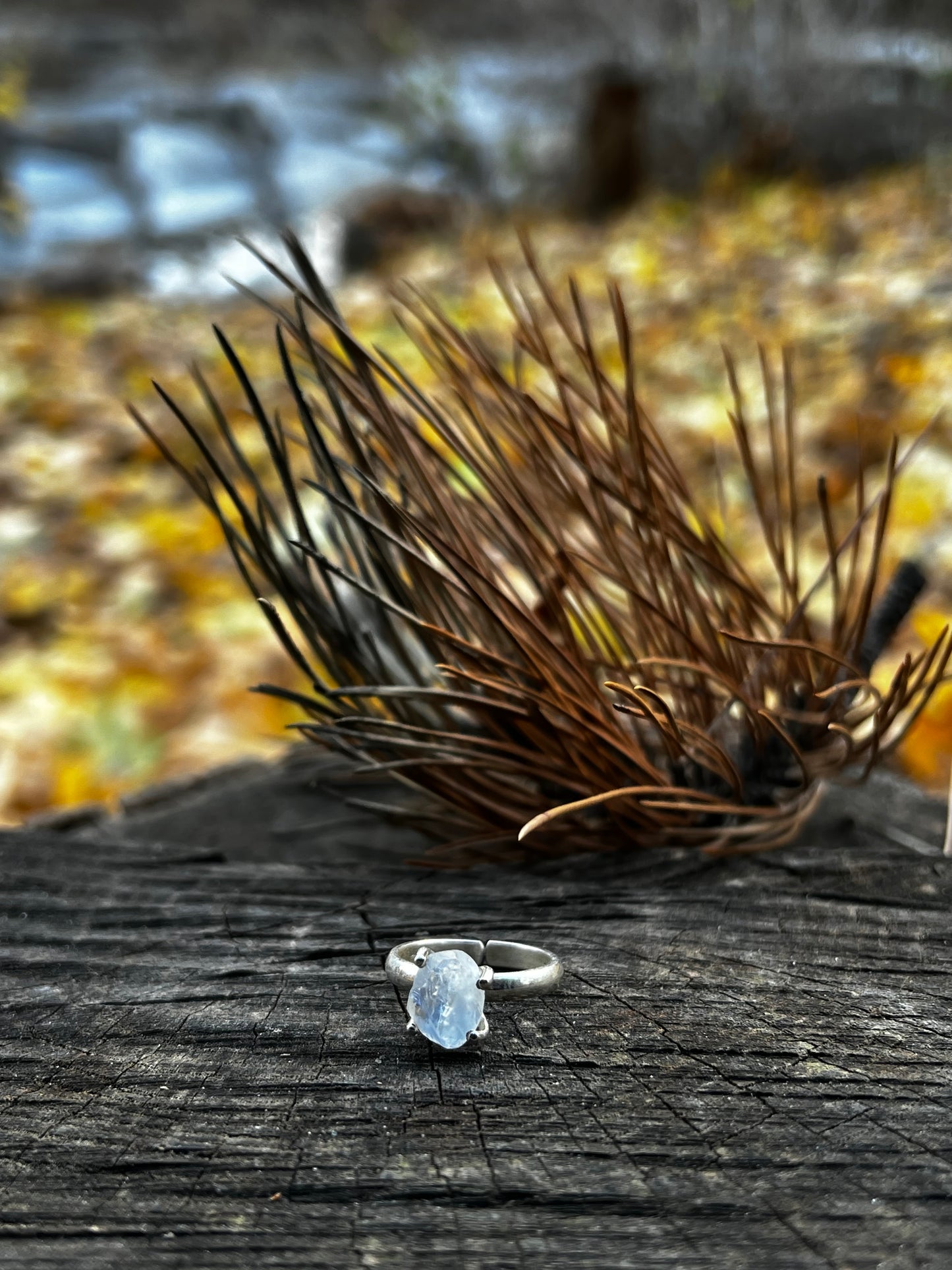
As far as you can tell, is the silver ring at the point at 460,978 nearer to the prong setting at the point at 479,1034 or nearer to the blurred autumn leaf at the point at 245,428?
the prong setting at the point at 479,1034

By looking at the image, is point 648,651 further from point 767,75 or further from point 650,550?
point 767,75

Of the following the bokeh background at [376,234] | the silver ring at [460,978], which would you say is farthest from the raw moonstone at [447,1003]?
the bokeh background at [376,234]

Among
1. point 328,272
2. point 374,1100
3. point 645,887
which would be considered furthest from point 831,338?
point 328,272

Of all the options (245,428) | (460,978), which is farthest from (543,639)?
(245,428)

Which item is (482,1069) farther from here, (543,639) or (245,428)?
(245,428)

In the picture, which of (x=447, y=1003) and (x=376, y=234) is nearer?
(x=447, y=1003)
